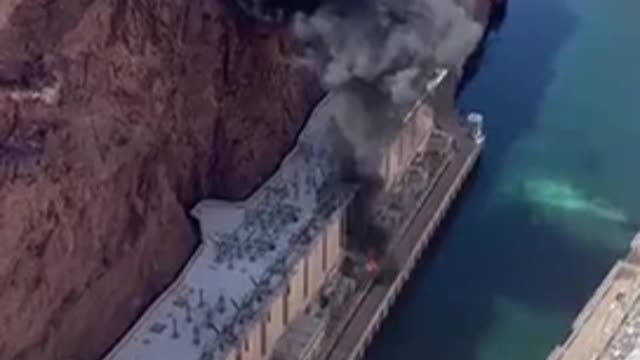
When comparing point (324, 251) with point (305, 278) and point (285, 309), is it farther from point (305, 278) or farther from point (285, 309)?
point (285, 309)

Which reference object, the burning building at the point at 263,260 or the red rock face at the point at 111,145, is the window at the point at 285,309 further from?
the red rock face at the point at 111,145

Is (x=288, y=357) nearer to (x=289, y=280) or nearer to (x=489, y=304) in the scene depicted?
(x=289, y=280)

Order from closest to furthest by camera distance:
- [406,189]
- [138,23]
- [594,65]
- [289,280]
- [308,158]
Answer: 1. [138,23]
2. [289,280]
3. [308,158]
4. [406,189]
5. [594,65]

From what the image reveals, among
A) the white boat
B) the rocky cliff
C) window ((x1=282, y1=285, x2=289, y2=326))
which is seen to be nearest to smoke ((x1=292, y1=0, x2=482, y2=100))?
the rocky cliff

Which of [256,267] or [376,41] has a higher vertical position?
[376,41]

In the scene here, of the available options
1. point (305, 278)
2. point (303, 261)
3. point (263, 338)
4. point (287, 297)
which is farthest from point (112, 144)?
point (305, 278)

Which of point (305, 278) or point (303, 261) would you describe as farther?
point (305, 278)

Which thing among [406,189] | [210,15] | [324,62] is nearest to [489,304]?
[406,189]

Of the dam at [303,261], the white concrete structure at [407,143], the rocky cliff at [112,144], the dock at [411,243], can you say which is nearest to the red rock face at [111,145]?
the rocky cliff at [112,144]
